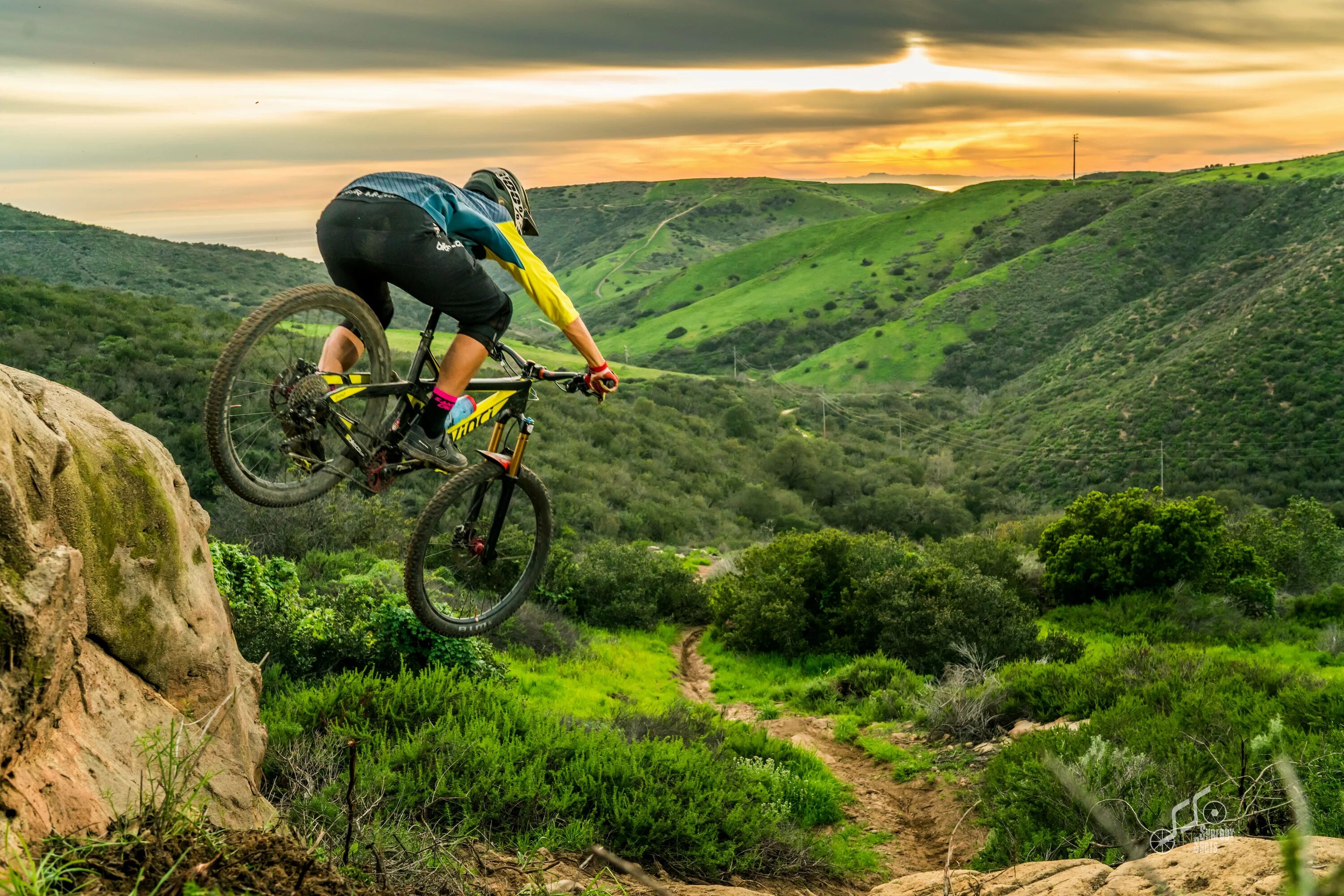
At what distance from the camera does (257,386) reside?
18.9ft

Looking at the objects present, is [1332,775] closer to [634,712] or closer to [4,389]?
[634,712]

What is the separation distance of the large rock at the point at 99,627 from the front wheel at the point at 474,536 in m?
1.21

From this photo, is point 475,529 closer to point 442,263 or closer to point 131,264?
point 442,263

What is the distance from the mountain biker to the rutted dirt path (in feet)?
21.0

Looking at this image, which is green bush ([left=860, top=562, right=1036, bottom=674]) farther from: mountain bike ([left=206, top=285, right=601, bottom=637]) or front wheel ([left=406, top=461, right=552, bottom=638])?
mountain bike ([left=206, top=285, right=601, bottom=637])

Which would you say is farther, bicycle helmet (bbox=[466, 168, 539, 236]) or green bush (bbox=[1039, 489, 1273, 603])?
green bush (bbox=[1039, 489, 1273, 603])

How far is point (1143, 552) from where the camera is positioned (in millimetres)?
20312

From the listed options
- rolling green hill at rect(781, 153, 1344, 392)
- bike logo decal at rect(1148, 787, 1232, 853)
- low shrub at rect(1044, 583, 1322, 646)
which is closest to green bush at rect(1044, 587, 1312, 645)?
low shrub at rect(1044, 583, 1322, 646)

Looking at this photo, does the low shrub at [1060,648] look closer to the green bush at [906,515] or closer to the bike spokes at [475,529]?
the bike spokes at [475,529]

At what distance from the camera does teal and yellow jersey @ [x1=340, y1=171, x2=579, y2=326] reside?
18.4 ft

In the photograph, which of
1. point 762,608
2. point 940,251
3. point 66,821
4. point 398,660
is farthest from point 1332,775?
point 940,251

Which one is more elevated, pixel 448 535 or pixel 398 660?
pixel 448 535

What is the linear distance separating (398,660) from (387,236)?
857cm

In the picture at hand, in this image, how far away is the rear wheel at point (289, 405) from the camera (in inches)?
211
